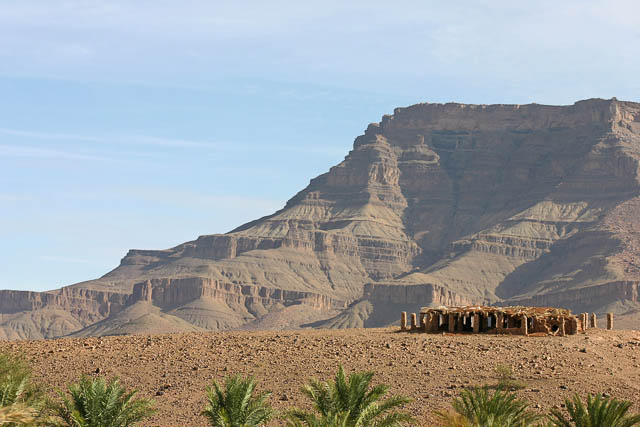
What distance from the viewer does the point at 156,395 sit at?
40.2 m

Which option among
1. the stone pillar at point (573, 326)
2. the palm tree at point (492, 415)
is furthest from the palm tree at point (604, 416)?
the stone pillar at point (573, 326)

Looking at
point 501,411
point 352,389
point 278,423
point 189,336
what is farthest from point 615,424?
point 189,336

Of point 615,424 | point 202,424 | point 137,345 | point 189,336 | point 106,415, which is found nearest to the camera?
point 615,424

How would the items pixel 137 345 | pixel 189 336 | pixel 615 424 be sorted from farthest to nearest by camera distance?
pixel 189 336
pixel 137 345
pixel 615 424

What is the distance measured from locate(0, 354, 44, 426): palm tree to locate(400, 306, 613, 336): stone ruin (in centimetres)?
2032

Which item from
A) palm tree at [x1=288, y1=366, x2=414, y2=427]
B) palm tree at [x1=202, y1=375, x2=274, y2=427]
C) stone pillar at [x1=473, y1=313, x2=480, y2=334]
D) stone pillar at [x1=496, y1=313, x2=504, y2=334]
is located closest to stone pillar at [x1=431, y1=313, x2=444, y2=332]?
stone pillar at [x1=473, y1=313, x2=480, y2=334]

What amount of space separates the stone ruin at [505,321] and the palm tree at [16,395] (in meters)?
20.3

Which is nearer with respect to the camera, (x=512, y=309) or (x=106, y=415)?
(x=106, y=415)

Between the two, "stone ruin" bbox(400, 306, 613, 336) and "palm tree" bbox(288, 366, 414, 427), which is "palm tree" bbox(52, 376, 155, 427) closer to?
"palm tree" bbox(288, 366, 414, 427)

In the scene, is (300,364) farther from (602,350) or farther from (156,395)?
(602,350)

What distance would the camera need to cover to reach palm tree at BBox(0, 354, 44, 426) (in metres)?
18.6

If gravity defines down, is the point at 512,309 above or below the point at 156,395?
above

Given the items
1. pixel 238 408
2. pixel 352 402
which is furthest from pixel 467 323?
pixel 238 408

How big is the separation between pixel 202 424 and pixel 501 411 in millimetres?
11580
